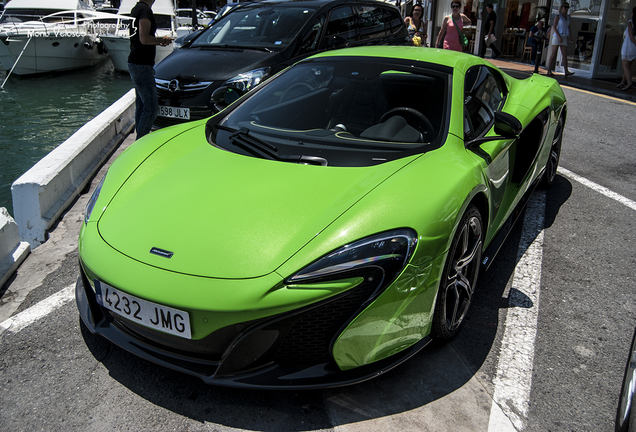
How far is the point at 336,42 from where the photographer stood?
21.8 feet

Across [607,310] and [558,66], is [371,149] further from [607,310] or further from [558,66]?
[558,66]

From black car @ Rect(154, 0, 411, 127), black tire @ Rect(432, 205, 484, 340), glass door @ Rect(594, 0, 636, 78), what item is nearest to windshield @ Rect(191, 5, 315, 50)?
black car @ Rect(154, 0, 411, 127)

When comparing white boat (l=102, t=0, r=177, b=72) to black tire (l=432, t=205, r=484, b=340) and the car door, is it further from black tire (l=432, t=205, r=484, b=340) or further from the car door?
black tire (l=432, t=205, r=484, b=340)

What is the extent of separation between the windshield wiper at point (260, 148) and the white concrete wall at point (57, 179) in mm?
1700

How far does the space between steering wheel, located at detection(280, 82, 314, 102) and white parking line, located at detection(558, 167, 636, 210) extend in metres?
3.08

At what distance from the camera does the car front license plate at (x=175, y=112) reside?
18.9ft

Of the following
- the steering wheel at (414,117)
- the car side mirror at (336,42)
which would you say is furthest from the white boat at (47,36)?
the steering wheel at (414,117)

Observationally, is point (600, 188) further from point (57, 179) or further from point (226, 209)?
point (57, 179)

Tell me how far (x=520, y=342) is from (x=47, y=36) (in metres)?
18.5

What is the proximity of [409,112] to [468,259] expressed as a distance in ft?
3.01

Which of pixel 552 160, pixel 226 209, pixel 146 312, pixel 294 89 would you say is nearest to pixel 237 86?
pixel 294 89

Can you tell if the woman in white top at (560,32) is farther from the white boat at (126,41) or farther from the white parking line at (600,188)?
the white boat at (126,41)

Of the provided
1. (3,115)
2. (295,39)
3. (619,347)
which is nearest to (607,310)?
(619,347)

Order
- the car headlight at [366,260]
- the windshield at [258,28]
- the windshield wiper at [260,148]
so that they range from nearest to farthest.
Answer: the car headlight at [366,260], the windshield wiper at [260,148], the windshield at [258,28]
